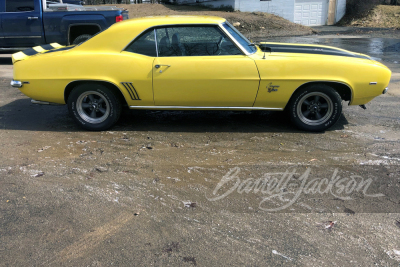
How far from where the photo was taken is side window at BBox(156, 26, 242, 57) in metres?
5.04

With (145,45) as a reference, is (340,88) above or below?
below

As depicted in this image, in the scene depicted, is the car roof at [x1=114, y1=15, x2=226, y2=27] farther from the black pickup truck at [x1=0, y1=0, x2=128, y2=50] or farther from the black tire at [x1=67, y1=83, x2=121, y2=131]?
the black pickup truck at [x1=0, y1=0, x2=128, y2=50]

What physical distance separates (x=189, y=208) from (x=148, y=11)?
20.4m

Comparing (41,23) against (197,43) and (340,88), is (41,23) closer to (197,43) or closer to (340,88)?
(197,43)

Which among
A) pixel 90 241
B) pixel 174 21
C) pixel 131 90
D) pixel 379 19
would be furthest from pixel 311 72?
pixel 379 19

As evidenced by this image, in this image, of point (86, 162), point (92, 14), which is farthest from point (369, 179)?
point (92, 14)

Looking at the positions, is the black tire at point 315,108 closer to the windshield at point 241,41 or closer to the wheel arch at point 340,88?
the wheel arch at point 340,88

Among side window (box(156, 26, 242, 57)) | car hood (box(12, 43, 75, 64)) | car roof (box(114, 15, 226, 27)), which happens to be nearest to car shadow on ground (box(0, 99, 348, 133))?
car hood (box(12, 43, 75, 64))

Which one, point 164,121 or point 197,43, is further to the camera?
point 164,121

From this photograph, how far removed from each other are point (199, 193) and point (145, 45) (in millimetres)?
2388

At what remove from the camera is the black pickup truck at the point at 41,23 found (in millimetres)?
9586

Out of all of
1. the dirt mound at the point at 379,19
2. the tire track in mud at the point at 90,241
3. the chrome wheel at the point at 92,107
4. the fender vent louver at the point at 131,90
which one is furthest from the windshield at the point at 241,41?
the dirt mound at the point at 379,19

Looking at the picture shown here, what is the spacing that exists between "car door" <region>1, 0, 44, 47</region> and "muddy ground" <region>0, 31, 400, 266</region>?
4810mm

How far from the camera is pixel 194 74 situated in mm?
4965
